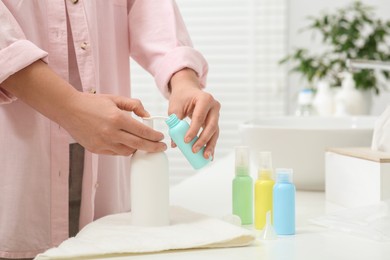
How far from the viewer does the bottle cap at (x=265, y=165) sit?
1030 millimetres

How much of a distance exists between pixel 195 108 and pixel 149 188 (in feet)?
0.54

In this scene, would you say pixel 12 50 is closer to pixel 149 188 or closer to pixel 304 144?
pixel 149 188

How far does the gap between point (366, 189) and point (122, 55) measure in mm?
540

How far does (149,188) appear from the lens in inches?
37.7

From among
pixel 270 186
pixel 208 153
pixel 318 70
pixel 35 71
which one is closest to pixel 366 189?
pixel 270 186

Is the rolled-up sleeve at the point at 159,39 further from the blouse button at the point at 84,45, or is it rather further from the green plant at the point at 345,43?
the green plant at the point at 345,43

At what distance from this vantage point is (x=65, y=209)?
1136 mm

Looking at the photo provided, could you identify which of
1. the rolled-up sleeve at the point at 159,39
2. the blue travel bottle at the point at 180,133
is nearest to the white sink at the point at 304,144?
the rolled-up sleeve at the point at 159,39

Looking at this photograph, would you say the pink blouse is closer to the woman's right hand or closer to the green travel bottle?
the woman's right hand

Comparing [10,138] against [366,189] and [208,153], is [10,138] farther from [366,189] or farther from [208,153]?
[366,189]

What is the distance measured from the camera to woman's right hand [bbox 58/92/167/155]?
94 cm

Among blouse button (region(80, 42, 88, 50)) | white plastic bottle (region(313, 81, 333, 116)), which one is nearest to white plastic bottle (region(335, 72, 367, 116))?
white plastic bottle (region(313, 81, 333, 116))

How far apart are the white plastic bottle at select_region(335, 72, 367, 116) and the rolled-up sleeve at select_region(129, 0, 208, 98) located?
62.7 inches

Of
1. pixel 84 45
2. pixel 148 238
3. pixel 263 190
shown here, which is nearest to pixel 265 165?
pixel 263 190
